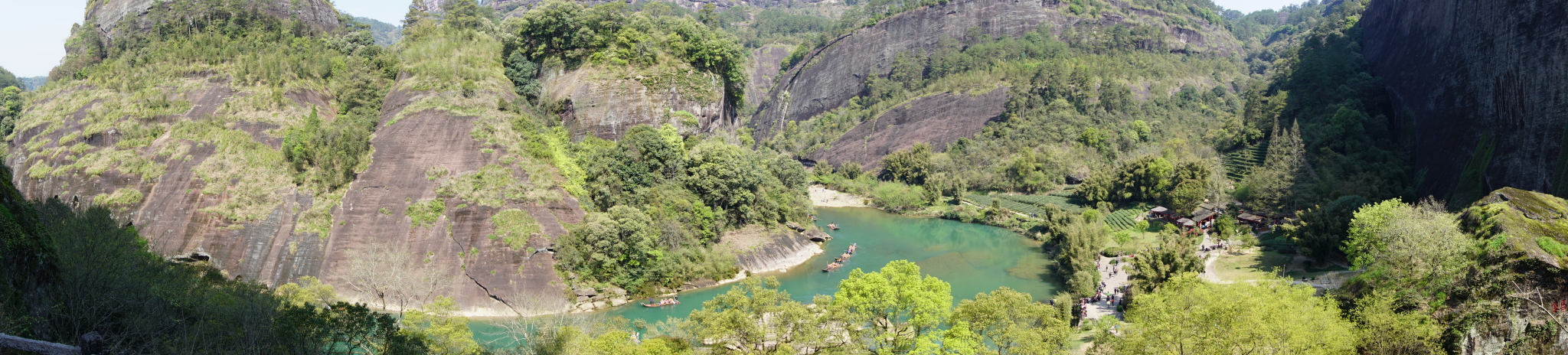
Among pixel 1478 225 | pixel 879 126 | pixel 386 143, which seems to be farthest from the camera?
pixel 879 126

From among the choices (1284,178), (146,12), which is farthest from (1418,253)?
(146,12)

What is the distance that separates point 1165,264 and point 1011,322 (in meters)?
15.8

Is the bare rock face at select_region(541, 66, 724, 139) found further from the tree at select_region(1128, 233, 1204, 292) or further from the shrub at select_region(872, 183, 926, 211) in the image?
the tree at select_region(1128, 233, 1204, 292)

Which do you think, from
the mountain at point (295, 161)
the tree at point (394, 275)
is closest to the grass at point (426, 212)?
the mountain at point (295, 161)

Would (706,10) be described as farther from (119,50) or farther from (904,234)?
(119,50)

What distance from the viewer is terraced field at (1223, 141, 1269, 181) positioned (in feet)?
217

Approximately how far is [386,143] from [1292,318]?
42568 mm

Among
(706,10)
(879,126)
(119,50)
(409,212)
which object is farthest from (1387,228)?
(879,126)

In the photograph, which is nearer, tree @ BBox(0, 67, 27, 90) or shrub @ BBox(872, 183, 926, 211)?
shrub @ BBox(872, 183, 926, 211)

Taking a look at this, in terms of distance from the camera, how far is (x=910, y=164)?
87.4m

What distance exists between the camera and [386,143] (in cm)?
4391

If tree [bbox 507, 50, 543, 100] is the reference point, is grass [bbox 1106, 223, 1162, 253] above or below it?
below

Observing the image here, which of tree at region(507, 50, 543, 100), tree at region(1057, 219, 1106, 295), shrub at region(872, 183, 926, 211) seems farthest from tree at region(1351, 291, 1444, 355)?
shrub at region(872, 183, 926, 211)

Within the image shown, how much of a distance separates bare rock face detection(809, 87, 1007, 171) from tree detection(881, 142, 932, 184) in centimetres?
354
